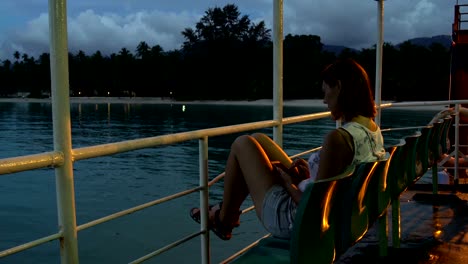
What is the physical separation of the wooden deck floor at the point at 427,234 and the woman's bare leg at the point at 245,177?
931 millimetres

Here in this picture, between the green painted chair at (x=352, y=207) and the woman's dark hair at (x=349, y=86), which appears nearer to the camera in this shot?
the green painted chair at (x=352, y=207)

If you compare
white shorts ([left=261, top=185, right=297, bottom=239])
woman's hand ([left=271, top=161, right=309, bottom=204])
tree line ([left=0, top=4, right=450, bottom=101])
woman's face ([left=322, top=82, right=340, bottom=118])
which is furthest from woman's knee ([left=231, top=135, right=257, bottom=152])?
tree line ([left=0, top=4, right=450, bottom=101])

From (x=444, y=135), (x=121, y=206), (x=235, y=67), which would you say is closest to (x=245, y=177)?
(x=444, y=135)

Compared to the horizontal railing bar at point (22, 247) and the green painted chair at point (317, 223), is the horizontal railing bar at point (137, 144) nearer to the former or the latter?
the horizontal railing bar at point (22, 247)

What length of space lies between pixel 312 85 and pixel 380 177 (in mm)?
68686

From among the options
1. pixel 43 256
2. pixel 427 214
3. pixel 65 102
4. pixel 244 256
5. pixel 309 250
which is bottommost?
pixel 43 256

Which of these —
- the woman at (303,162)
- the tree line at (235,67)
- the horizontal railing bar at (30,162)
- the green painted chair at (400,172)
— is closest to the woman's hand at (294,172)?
the woman at (303,162)

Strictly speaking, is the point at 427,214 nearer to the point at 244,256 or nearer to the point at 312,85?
the point at 244,256

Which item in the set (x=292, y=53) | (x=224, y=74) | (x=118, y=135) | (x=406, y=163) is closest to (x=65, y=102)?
(x=406, y=163)

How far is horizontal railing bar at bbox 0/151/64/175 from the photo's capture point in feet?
4.46

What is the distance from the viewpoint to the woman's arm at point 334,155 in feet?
6.11

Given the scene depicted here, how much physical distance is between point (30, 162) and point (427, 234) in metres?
2.80

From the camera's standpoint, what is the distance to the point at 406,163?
2.88 meters

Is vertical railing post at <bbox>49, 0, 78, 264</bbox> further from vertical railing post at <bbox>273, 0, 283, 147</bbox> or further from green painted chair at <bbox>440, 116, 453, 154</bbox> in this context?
green painted chair at <bbox>440, 116, 453, 154</bbox>
